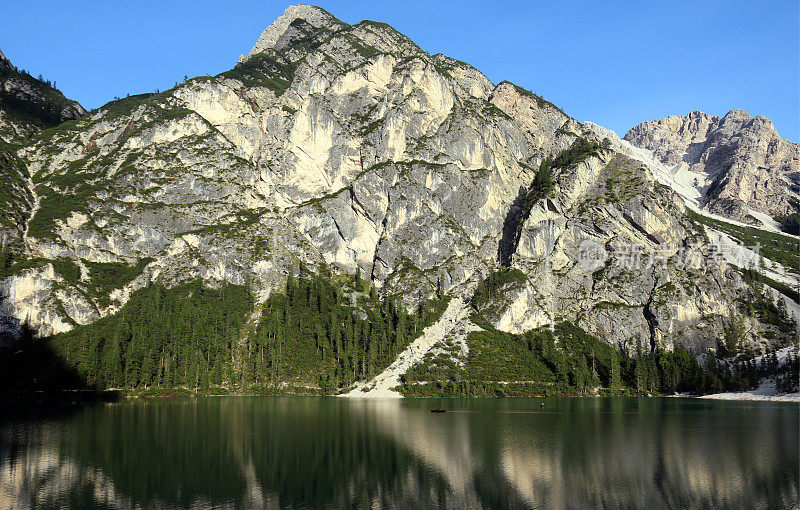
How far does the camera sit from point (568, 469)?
163ft

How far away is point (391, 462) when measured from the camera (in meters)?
52.8

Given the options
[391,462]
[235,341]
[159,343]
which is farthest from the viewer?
[235,341]

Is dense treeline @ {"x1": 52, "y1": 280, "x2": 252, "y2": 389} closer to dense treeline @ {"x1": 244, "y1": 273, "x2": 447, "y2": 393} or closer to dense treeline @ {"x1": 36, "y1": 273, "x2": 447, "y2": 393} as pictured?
dense treeline @ {"x1": 36, "y1": 273, "x2": 447, "y2": 393}

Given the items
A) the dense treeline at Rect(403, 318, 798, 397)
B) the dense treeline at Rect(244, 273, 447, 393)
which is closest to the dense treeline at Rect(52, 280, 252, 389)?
the dense treeline at Rect(244, 273, 447, 393)

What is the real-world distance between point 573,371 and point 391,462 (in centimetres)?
12724

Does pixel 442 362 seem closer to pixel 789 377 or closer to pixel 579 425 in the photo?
pixel 579 425

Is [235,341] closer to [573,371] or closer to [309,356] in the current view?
[309,356]

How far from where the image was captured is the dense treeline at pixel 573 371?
Answer: 15712 centimetres

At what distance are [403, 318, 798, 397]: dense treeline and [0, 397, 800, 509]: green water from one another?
7097 cm

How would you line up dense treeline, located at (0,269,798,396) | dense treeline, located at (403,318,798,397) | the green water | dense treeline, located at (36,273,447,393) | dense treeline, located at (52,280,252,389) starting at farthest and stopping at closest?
dense treeline, located at (403,318,798,397) → dense treeline, located at (36,273,447,393) → dense treeline, located at (0,269,798,396) → dense treeline, located at (52,280,252,389) → the green water

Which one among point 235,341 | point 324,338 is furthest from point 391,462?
point 235,341

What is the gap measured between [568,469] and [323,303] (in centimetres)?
15042

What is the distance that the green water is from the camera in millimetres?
39656

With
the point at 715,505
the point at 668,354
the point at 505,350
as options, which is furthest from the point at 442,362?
the point at 715,505
